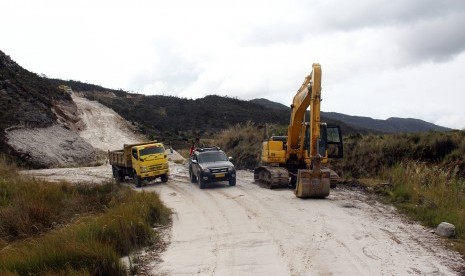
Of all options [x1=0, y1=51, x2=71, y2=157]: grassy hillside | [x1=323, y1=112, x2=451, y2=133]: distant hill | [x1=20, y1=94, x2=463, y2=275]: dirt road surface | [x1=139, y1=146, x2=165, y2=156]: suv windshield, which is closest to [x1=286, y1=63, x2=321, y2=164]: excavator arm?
[x1=20, y1=94, x2=463, y2=275]: dirt road surface

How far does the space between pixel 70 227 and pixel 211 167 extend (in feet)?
37.1

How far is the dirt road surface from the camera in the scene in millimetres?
8961

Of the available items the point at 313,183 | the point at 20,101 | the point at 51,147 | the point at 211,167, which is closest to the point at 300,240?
A: the point at 313,183

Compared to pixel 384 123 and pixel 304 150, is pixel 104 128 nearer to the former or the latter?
pixel 304 150

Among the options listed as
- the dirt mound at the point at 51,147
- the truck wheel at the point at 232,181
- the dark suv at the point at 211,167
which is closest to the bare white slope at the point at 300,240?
the dark suv at the point at 211,167

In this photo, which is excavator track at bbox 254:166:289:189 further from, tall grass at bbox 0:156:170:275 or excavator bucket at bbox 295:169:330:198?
tall grass at bbox 0:156:170:275

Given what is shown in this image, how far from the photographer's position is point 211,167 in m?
22.4

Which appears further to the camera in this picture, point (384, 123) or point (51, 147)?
point (384, 123)

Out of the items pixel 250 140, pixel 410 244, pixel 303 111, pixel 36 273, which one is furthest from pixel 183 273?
pixel 250 140

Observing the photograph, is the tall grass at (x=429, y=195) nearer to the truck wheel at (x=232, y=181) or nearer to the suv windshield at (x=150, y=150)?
the truck wheel at (x=232, y=181)

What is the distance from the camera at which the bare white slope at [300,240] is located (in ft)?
29.3

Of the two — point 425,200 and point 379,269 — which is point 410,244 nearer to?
point 379,269

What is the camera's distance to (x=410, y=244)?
A: 1045cm

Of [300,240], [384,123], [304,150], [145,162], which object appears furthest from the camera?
[384,123]
